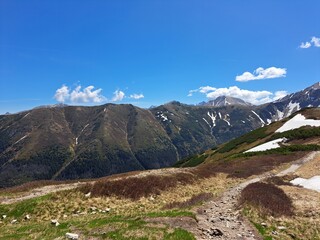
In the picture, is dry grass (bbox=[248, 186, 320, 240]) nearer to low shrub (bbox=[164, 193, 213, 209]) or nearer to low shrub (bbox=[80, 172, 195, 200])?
low shrub (bbox=[164, 193, 213, 209])

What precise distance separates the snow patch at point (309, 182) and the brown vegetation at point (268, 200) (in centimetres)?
712

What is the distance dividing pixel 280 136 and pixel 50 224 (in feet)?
302

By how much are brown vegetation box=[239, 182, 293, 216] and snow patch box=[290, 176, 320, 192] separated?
7.12 m

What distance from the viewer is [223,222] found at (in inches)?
996

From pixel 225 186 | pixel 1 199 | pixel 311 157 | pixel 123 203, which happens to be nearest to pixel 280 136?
pixel 311 157

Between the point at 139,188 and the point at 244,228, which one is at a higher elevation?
the point at 139,188

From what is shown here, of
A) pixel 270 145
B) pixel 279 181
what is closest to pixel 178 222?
pixel 279 181

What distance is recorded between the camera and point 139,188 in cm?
3731

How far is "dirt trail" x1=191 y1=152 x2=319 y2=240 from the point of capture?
21.9 meters

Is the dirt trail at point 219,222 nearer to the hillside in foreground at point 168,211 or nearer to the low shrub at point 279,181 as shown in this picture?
the hillside in foreground at point 168,211

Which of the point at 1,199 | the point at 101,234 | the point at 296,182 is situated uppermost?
the point at 1,199

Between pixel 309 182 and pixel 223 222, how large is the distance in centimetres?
2485

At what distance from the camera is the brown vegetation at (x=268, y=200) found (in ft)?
93.3

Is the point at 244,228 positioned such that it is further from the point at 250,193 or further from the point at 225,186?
the point at 225,186
